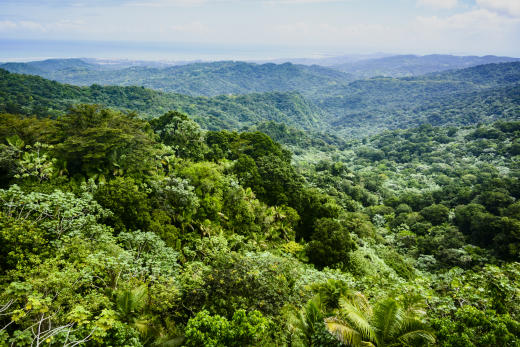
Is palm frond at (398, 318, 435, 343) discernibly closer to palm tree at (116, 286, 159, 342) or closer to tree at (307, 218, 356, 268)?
palm tree at (116, 286, 159, 342)

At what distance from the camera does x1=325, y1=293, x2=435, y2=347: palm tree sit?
5961 mm

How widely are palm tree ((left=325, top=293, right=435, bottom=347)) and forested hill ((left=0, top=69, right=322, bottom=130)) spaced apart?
5916 centimetres

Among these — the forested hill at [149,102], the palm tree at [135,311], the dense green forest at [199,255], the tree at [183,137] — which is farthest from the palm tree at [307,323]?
the forested hill at [149,102]

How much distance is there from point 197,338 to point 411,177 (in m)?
80.0

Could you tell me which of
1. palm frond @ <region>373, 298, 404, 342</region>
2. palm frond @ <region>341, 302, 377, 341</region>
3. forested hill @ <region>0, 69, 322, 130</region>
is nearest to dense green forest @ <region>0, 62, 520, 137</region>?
forested hill @ <region>0, 69, 322, 130</region>

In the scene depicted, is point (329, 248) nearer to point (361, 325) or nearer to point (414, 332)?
point (361, 325)

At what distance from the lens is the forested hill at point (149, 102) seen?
254ft

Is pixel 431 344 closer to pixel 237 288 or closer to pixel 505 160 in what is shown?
pixel 237 288

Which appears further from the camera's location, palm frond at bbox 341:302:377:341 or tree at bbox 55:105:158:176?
tree at bbox 55:105:158:176

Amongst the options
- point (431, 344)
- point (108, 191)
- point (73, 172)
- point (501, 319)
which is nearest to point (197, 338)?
point (431, 344)

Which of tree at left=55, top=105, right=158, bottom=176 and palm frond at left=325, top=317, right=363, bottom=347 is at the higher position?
tree at left=55, top=105, right=158, bottom=176

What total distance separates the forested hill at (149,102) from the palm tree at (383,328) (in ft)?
194

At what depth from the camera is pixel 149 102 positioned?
125375mm

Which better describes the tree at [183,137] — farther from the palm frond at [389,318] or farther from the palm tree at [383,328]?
the palm frond at [389,318]
